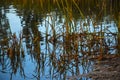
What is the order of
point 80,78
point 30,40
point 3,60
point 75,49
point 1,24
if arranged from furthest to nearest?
point 1,24 → point 30,40 → point 75,49 → point 3,60 → point 80,78

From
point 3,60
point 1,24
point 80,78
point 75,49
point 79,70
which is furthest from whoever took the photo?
point 1,24

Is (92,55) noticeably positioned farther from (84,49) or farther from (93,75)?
(93,75)

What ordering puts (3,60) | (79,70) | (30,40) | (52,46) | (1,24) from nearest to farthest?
(79,70) < (3,60) < (52,46) < (30,40) < (1,24)

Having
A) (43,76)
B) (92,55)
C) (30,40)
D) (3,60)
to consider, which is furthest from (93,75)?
(30,40)

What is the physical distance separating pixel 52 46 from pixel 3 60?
1.52 meters

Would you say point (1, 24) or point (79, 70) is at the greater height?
point (1, 24)

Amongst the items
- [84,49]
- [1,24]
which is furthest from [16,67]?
[1,24]

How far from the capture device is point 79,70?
6715 millimetres

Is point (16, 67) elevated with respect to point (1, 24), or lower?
lower

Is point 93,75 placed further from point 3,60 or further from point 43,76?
point 3,60

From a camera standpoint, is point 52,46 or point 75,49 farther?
point 52,46

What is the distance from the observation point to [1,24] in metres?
11.3

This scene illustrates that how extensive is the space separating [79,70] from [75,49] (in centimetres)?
119

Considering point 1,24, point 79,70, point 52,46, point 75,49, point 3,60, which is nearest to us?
point 79,70
